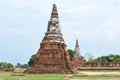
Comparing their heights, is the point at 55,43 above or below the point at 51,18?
below

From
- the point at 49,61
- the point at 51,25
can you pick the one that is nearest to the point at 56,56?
the point at 49,61

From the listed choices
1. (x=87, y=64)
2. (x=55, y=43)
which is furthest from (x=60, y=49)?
(x=87, y=64)

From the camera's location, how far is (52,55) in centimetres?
4788

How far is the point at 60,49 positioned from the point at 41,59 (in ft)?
9.44

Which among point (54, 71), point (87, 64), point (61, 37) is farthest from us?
point (87, 64)

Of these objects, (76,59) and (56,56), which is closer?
(56,56)

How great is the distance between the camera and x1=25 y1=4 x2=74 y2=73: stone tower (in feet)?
154

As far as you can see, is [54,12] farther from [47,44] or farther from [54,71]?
[54,71]

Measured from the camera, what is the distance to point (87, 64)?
72.8 metres

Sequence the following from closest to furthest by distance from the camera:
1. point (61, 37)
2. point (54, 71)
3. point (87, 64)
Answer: point (54, 71)
point (61, 37)
point (87, 64)

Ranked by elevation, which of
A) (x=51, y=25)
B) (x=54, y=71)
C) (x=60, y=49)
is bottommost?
(x=54, y=71)

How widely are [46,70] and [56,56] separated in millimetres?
2320

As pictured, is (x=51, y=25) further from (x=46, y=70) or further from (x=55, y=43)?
(x=46, y=70)

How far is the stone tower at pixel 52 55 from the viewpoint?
154 feet
